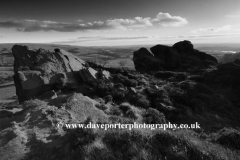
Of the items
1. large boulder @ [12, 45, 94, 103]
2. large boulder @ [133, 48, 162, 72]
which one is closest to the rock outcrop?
large boulder @ [133, 48, 162, 72]

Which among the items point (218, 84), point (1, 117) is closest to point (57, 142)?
point (1, 117)

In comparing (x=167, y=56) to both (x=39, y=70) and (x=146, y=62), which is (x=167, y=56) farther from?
(x=39, y=70)

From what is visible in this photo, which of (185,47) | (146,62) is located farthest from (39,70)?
(185,47)

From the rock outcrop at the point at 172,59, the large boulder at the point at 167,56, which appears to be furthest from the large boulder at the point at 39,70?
the large boulder at the point at 167,56

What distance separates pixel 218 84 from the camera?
809 inches

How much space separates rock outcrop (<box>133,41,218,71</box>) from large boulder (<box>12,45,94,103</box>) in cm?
1894

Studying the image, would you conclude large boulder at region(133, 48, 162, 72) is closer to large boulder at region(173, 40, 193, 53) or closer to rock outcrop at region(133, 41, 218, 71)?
rock outcrop at region(133, 41, 218, 71)

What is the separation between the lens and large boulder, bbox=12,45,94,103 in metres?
12.2

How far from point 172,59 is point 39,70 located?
1123 inches

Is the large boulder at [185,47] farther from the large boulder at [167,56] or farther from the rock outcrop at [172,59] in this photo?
the large boulder at [167,56]

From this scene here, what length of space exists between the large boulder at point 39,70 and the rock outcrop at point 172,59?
18.9m

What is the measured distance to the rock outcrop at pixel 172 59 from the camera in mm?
31797

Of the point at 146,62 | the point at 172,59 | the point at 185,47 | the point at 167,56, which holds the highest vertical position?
the point at 185,47

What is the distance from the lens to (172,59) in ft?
107
